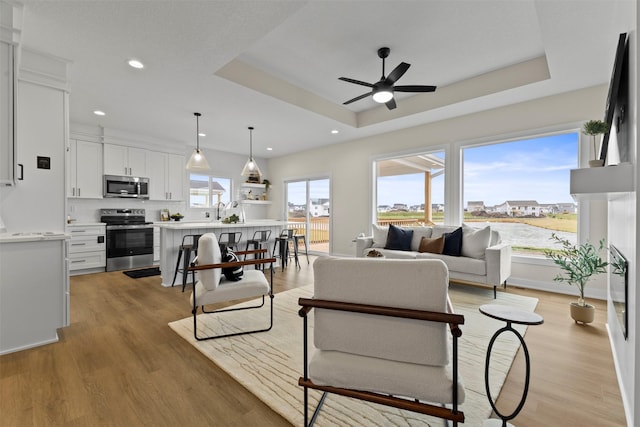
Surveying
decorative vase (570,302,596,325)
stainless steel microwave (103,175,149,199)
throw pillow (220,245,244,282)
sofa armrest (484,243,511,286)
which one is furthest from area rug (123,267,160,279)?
decorative vase (570,302,596,325)

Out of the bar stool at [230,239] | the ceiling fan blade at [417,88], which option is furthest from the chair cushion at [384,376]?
the bar stool at [230,239]

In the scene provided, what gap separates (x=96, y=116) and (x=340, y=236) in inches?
203

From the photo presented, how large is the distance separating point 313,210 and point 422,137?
130 inches

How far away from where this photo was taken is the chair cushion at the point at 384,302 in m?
1.21

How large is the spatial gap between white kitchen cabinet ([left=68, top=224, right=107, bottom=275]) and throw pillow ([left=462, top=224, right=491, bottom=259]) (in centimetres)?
620

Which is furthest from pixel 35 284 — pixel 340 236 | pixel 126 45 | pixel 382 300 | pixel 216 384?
pixel 340 236

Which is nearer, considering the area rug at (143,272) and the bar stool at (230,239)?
the bar stool at (230,239)

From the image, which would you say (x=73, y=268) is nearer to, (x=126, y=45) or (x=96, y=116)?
(x=96, y=116)

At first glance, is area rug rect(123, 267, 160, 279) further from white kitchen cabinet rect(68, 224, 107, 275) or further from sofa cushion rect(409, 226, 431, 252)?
sofa cushion rect(409, 226, 431, 252)

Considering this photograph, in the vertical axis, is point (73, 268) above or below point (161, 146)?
below

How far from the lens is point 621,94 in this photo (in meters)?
A: 1.62

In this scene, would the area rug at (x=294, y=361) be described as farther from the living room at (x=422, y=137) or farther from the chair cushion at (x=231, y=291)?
the living room at (x=422, y=137)

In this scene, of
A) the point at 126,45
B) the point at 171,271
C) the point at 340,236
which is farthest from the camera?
the point at 340,236

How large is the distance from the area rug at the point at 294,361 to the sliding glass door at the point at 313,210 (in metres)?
3.79
